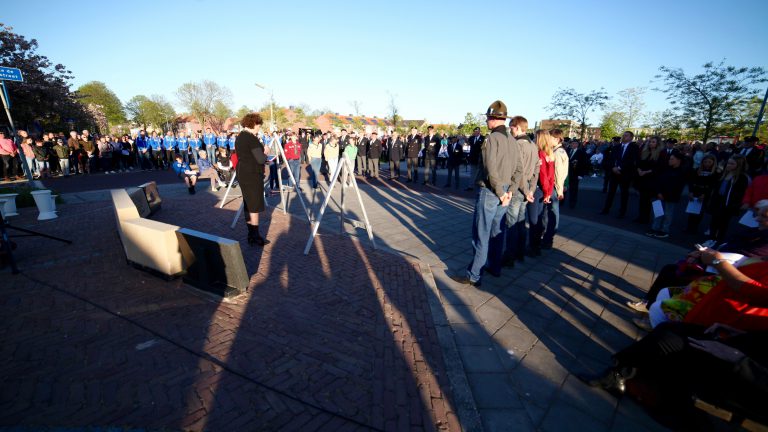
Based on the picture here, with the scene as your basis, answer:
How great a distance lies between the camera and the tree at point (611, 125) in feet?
112

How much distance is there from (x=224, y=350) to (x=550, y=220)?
18.2ft

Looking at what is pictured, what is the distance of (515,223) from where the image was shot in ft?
16.5

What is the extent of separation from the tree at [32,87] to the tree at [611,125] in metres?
43.9

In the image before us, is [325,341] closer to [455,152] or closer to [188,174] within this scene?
[188,174]

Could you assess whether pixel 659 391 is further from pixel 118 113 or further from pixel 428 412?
pixel 118 113

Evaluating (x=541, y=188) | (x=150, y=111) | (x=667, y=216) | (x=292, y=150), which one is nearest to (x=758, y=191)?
(x=667, y=216)

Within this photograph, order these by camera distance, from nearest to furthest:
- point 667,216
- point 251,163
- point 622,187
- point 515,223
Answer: point 515,223 < point 251,163 < point 667,216 < point 622,187

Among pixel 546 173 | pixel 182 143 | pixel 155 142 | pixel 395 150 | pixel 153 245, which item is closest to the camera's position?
pixel 153 245

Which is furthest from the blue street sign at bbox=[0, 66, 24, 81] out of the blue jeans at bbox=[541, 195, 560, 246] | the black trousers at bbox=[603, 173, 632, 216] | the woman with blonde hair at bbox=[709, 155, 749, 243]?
the woman with blonde hair at bbox=[709, 155, 749, 243]

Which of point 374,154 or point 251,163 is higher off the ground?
point 251,163

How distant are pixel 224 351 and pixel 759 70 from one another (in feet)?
82.8

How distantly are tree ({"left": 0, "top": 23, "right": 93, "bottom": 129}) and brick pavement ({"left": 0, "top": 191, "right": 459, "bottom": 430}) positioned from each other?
1829 centimetres

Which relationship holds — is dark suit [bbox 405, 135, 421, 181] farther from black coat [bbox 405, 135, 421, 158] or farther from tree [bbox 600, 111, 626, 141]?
tree [bbox 600, 111, 626, 141]

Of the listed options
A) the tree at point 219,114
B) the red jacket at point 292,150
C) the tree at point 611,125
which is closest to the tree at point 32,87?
the red jacket at point 292,150
